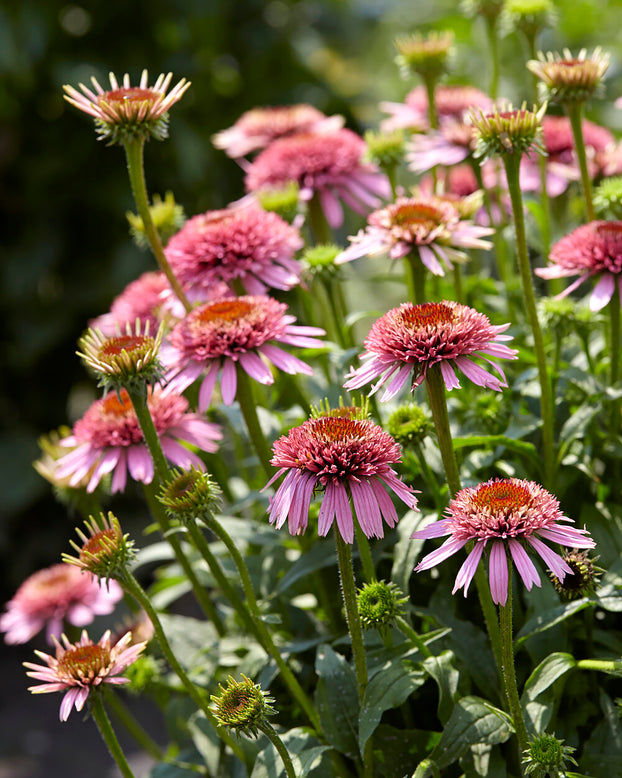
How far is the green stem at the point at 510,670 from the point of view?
877 mm

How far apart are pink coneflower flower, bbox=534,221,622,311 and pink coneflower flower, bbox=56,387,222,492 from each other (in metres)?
0.54

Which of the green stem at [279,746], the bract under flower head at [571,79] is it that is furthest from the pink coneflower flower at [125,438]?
the bract under flower head at [571,79]

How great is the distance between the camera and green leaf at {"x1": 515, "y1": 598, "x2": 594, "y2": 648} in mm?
983

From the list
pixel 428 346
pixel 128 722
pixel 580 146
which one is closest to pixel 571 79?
pixel 580 146

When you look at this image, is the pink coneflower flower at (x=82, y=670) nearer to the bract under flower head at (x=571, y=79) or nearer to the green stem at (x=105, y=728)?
the green stem at (x=105, y=728)

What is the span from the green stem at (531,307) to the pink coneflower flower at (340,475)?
0.98 ft

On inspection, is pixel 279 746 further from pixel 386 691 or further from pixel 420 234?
pixel 420 234

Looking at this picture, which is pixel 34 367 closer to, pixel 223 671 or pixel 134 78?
pixel 134 78

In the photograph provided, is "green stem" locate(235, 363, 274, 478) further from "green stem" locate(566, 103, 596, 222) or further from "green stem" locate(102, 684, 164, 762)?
"green stem" locate(566, 103, 596, 222)

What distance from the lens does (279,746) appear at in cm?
94

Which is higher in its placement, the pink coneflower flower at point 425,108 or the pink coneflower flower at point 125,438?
the pink coneflower flower at point 425,108

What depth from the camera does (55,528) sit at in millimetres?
3426

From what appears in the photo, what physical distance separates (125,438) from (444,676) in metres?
0.54

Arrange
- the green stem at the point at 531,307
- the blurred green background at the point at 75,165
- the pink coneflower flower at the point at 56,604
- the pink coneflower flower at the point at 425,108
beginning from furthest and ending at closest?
the blurred green background at the point at 75,165
the pink coneflower flower at the point at 425,108
the pink coneflower flower at the point at 56,604
the green stem at the point at 531,307
